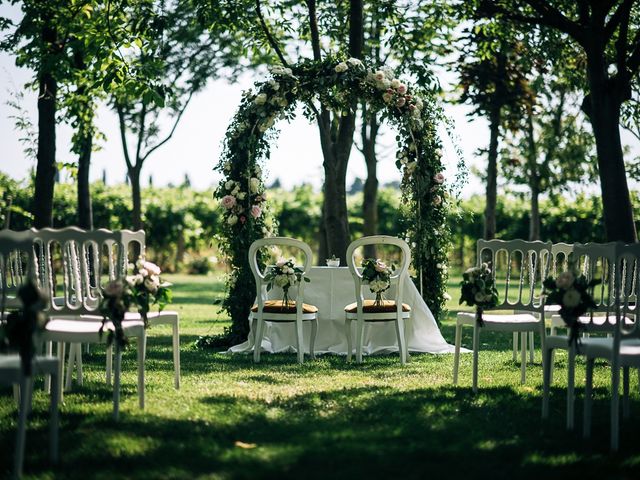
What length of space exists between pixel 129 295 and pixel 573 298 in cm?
290

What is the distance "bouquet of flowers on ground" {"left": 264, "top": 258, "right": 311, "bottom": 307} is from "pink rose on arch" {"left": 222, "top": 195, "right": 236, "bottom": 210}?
1.37 metres

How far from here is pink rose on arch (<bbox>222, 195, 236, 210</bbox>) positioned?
33.5ft

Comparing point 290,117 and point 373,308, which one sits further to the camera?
point 290,117

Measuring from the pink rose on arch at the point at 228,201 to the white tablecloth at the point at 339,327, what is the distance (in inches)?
48.8

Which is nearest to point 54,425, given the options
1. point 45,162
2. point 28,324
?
point 28,324

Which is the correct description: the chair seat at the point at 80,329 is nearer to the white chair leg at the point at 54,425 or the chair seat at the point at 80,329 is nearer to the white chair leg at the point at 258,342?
the white chair leg at the point at 54,425

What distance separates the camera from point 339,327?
9820 mm

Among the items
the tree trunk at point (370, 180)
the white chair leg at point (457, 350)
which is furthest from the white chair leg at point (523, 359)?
the tree trunk at point (370, 180)

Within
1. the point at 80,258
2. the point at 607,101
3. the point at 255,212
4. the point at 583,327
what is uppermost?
the point at 607,101

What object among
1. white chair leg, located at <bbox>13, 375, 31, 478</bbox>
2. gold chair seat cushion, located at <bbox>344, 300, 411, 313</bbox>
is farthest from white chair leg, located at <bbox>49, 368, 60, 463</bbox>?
gold chair seat cushion, located at <bbox>344, 300, 411, 313</bbox>

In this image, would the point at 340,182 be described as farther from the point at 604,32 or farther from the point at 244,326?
the point at 604,32

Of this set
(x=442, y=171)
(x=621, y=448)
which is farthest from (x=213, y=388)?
(x=442, y=171)

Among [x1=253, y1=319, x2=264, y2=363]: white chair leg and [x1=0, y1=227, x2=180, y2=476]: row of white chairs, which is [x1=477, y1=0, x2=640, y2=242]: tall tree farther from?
[x1=0, y1=227, x2=180, y2=476]: row of white chairs

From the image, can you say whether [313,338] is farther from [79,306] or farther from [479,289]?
[79,306]
